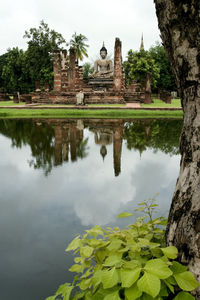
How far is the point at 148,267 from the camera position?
123 centimetres

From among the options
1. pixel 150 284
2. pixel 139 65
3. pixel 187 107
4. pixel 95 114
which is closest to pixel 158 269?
pixel 150 284

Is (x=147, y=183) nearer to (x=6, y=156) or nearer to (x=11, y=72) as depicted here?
(x=6, y=156)

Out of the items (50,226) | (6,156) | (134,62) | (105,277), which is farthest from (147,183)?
(134,62)

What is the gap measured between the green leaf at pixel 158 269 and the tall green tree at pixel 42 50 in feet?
125

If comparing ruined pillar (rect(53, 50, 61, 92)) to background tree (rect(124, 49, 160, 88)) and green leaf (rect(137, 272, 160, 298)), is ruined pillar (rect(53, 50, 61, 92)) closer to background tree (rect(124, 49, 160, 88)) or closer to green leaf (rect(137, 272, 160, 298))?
background tree (rect(124, 49, 160, 88))

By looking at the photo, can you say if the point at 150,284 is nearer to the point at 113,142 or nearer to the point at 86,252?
the point at 86,252

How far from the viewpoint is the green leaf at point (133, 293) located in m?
1.21

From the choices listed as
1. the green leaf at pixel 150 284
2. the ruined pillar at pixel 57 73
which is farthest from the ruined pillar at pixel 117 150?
the ruined pillar at pixel 57 73

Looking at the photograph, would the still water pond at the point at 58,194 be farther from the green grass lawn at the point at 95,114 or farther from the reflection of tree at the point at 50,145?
the green grass lawn at the point at 95,114

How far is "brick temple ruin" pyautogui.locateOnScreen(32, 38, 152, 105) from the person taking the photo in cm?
2181

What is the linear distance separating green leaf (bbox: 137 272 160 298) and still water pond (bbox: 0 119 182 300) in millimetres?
1175

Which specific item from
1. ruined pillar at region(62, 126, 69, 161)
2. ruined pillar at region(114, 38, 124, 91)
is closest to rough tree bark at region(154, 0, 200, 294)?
ruined pillar at region(62, 126, 69, 161)

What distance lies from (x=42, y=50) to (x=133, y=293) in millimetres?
40539

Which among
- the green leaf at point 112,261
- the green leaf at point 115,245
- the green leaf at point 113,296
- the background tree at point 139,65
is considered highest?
the background tree at point 139,65
